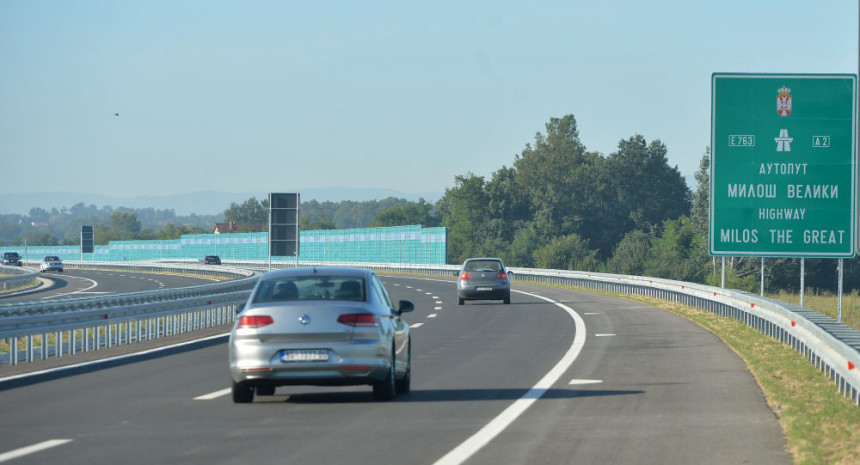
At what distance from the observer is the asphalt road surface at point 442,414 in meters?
9.58

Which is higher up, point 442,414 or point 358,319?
point 358,319

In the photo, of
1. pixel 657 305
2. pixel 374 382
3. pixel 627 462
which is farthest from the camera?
pixel 657 305

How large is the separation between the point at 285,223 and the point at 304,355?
3101 cm

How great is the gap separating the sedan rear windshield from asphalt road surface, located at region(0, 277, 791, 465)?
3.52 feet

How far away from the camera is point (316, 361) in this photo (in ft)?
41.3

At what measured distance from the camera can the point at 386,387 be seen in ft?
42.8

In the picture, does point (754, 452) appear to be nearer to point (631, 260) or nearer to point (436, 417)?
point (436, 417)

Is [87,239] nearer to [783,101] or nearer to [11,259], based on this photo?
[11,259]

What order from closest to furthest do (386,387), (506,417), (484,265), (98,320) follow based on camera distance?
(506,417), (386,387), (98,320), (484,265)

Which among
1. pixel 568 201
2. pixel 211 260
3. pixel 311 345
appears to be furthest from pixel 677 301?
pixel 568 201

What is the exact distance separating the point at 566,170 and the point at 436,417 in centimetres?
13010

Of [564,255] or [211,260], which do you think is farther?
[564,255]

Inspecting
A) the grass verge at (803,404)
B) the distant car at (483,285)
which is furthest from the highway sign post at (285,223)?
the grass verge at (803,404)

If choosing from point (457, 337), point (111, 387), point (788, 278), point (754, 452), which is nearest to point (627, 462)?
point (754, 452)
